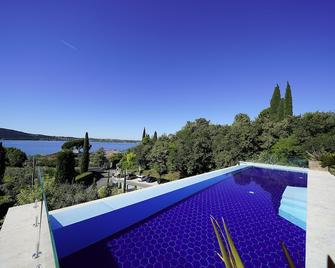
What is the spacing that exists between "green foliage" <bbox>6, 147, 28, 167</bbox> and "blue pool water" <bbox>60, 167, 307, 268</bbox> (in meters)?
28.2

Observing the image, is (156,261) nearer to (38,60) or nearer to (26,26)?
(26,26)

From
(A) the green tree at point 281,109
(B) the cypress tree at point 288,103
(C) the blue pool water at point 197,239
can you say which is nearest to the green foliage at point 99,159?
(A) the green tree at point 281,109

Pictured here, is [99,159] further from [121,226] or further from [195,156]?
[121,226]

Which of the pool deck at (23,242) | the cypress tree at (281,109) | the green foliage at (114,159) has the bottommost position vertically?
the green foliage at (114,159)

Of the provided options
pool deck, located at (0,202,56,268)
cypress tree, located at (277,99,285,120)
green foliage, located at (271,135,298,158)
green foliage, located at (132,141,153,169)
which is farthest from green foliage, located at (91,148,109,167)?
pool deck, located at (0,202,56,268)

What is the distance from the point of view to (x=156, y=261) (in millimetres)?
3367

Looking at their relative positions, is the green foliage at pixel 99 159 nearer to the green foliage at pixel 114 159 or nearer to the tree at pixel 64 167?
the green foliage at pixel 114 159

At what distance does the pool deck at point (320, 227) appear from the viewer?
2.66m

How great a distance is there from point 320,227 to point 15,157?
1260 inches

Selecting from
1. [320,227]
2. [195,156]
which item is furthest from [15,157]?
[320,227]

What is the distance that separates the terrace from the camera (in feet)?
8.64

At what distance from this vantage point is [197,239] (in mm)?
4023

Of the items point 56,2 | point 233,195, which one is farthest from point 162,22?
point 233,195

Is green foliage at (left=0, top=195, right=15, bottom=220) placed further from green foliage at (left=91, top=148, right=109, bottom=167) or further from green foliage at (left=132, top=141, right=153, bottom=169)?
green foliage at (left=91, top=148, right=109, bottom=167)
